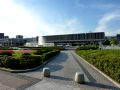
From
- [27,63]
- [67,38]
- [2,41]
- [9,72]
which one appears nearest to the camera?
[9,72]

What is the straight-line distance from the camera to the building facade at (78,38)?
10506 cm

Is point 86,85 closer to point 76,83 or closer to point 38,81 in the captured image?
point 76,83

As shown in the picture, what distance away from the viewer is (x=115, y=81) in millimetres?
9047

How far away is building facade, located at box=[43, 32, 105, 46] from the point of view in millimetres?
105062

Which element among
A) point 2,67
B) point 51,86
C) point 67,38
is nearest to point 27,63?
point 2,67

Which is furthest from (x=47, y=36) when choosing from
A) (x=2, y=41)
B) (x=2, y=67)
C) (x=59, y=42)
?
(x=2, y=67)

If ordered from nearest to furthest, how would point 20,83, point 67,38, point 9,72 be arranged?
point 20,83, point 9,72, point 67,38

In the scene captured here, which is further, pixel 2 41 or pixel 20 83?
pixel 2 41

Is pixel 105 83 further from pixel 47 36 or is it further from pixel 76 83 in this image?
pixel 47 36

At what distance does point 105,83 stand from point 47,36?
115780 millimetres

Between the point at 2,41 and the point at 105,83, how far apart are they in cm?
13173

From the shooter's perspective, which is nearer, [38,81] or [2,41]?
[38,81]

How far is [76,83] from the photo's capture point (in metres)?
8.95

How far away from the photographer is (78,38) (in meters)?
113
